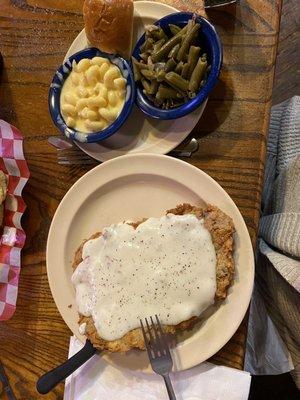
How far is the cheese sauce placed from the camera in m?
1.32

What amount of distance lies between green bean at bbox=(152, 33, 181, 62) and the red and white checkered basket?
0.50 meters

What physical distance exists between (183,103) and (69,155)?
0.41m

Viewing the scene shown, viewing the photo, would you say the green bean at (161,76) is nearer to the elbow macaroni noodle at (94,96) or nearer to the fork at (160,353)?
the elbow macaroni noodle at (94,96)

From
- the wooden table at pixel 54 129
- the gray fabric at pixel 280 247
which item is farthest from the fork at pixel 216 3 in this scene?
the gray fabric at pixel 280 247

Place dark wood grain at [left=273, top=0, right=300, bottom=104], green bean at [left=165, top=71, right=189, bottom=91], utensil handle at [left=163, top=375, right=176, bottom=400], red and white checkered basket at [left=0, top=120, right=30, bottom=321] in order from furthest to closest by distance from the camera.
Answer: dark wood grain at [left=273, top=0, right=300, bottom=104] < red and white checkered basket at [left=0, top=120, right=30, bottom=321] < green bean at [left=165, top=71, right=189, bottom=91] < utensil handle at [left=163, top=375, right=176, bottom=400]

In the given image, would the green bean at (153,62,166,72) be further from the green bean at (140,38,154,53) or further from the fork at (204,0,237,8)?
the fork at (204,0,237,8)

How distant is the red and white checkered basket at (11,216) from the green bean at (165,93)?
48 cm

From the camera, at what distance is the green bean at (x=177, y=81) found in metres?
1.41

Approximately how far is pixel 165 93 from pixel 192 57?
125 millimetres

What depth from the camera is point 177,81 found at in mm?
1407

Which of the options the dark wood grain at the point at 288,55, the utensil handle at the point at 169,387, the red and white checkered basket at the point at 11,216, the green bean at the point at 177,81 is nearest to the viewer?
the utensil handle at the point at 169,387

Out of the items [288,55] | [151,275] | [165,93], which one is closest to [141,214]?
[151,275]

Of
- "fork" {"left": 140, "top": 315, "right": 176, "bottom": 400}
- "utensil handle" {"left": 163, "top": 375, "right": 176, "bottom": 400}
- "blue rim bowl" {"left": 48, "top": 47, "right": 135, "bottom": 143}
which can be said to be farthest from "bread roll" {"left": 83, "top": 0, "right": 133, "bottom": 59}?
"utensil handle" {"left": 163, "top": 375, "right": 176, "bottom": 400}

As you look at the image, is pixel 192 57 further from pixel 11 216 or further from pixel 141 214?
pixel 11 216
